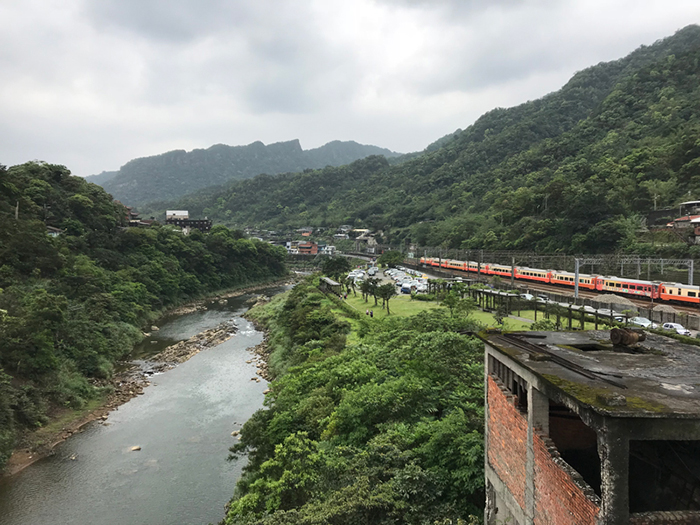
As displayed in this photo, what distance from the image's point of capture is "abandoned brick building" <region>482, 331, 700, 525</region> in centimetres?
377

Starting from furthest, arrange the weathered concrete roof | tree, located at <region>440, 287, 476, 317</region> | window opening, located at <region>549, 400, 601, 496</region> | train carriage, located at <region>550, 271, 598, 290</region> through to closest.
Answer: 1. train carriage, located at <region>550, 271, 598, 290</region>
2. tree, located at <region>440, 287, 476, 317</region>
3. window opening, located at <region>549, 400, 601, 496</region>
4. the weathered concrete roof

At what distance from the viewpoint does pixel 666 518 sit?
3.82 metres

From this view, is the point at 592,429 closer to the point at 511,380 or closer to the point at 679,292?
the point at 511,380

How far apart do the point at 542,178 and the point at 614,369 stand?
2458 inches

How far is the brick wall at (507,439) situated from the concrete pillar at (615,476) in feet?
5.25

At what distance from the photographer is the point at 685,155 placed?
42.6m

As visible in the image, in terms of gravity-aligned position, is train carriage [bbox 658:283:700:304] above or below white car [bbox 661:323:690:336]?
above

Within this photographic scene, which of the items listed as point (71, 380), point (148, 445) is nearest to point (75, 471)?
point (148, 445)

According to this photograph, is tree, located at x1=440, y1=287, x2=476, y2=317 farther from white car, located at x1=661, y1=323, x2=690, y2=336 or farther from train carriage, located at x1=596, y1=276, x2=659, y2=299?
train carriage, located at x1=596, y1=276, x2=659, y2=299

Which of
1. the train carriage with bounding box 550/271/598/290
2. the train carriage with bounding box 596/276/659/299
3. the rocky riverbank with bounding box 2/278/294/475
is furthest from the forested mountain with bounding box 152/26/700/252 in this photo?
the rocky riverbank with bounding box 2/278/294/475

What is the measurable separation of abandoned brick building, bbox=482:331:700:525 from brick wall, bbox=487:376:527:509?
1 cm

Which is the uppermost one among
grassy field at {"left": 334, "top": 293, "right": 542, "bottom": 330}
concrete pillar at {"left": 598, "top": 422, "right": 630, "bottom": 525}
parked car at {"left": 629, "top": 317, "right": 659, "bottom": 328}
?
concrete pillar at {"left": 598, "top": 422, "right": 630, "bottom": 525}

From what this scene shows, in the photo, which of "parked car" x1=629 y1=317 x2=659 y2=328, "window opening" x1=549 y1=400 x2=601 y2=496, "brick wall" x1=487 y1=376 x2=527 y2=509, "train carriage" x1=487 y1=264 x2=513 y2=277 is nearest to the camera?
"brick wall" x1=487 y1=376 x2=527 y2=509

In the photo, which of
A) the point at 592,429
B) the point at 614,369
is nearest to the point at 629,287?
the point at 592,429
